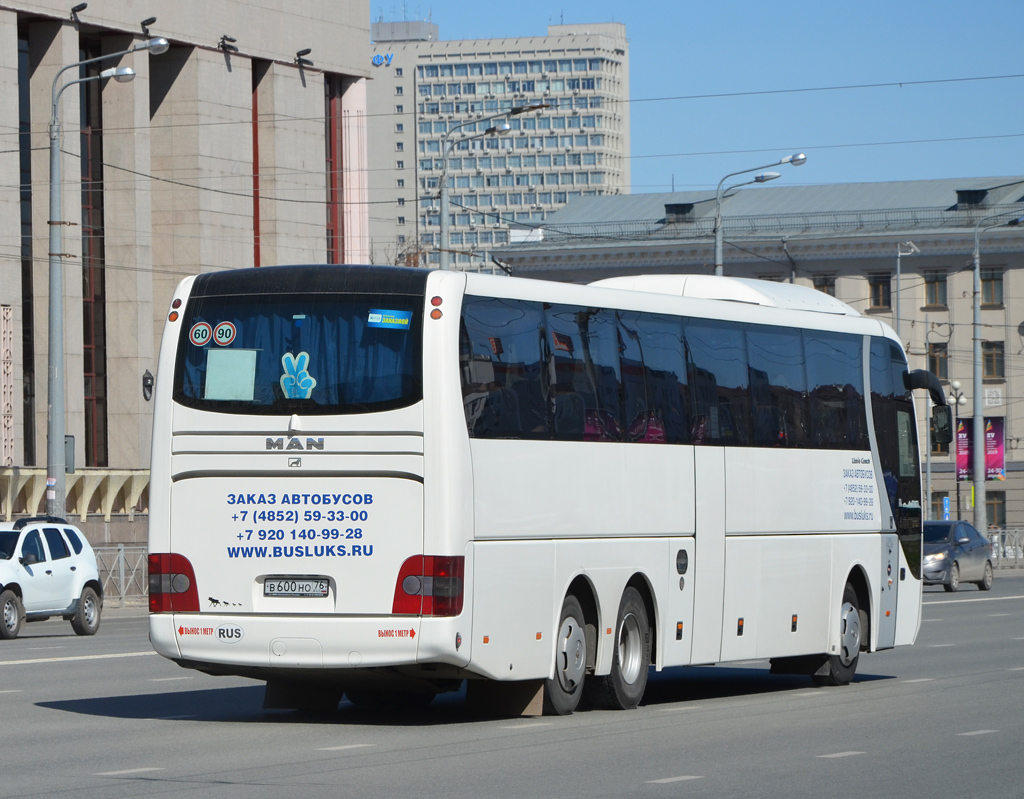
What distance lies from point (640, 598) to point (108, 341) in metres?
42.3

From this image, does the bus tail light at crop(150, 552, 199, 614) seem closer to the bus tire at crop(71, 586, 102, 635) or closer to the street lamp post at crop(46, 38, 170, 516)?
the bus tire at crop(71, 586, 102, 635)

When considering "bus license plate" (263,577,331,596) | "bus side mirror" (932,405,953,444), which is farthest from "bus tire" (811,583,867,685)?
"bus license plate" (263,577,331,596)

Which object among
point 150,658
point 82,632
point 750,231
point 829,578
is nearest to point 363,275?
point 829,578

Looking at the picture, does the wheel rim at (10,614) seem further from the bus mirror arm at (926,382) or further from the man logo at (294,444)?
the man logo at (294,444)

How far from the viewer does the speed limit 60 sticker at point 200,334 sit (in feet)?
43.3

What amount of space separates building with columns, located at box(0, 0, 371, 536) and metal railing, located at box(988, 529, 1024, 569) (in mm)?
26502

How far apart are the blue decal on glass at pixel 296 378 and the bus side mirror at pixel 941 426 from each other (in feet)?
25.5

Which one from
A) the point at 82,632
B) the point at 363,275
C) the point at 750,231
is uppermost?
the point at 750,231

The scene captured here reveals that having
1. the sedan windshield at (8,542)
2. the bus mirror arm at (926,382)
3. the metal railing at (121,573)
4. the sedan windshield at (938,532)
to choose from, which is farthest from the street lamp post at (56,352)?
the sedan windshield at (938,532)

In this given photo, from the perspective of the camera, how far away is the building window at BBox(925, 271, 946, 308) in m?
78.6

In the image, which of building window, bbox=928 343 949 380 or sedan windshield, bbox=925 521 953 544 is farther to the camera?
building window, bbox=928 343 949 380

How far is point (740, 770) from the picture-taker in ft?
34.7

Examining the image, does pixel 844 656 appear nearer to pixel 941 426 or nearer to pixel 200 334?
pixel 941 426

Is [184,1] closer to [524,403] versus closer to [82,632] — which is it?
[82,632]
